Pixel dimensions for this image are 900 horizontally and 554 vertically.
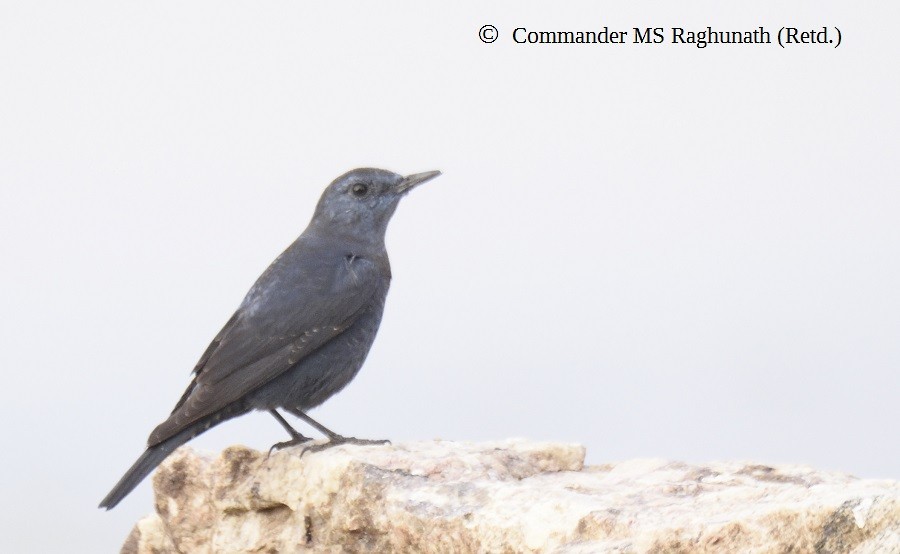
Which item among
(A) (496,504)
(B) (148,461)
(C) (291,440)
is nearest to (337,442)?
(C) (291,440)

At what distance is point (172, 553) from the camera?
7027 millimetres

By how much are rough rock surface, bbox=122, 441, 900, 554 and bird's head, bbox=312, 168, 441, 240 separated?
1.74 meters

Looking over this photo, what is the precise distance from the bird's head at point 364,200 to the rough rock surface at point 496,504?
174 centimetres

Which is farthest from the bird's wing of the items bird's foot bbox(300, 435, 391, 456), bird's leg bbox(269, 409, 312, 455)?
bird's foot bbox(300, 435, 391, 456)

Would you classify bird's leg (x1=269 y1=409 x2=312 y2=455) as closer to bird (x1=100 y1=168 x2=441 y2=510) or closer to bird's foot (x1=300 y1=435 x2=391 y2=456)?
bird (x1=100 y1=168 x2=441 y2=510)

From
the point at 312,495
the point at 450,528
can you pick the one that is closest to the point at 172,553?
the point at 312,495

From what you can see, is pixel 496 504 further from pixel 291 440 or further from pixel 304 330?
pixel 304 330

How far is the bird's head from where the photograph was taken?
798cm

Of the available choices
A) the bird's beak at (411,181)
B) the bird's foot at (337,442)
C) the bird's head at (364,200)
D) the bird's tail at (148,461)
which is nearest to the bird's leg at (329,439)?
the bird's foot at (337,442)

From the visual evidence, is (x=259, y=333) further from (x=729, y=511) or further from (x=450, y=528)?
(x=729, y=511)

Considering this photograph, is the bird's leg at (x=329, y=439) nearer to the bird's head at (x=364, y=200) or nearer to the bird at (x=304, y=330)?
the bird at (x=304, y=330)

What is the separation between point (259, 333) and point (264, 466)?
0.84m

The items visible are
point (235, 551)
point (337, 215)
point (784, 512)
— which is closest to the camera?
point (784, 512)

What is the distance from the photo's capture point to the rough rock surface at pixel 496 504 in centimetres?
468
